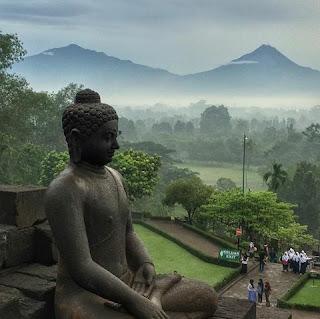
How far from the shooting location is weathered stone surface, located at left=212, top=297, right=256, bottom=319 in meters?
4.82

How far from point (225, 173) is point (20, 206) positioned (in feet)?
346

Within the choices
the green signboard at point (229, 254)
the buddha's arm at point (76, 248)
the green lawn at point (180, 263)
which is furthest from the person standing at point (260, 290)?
the buddha's arm at point (76, 248)

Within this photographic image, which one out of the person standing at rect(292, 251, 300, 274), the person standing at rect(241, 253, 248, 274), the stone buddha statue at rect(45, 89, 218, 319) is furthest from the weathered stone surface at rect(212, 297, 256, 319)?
the person standing at rect(292, 251, 300, 274)

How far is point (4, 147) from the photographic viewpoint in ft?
114

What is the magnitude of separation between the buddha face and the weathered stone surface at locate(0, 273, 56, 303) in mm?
1195

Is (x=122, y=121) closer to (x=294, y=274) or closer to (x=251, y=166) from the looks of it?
(x=251, y=166)

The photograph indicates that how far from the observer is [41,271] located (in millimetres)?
4988

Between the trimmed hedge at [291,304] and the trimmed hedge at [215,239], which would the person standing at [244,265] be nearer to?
the trimmed hedge at [291,304]

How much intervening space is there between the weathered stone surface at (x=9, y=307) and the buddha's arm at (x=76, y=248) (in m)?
0.49

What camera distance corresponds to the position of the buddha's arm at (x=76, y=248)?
3.91m

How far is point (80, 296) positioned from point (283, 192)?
4222cm

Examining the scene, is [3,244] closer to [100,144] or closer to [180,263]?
[100,144]

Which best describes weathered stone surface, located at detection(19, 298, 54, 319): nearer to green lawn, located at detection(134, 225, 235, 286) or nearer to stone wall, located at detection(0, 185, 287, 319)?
stone wall, located at detection(0, 185, 287, 319)

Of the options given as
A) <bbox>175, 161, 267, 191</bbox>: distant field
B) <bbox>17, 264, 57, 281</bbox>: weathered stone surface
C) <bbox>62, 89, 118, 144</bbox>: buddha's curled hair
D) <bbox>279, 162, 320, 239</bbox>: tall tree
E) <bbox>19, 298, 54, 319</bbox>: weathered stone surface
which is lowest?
<bbox>175, 161, 267, 191</bbox>: distant field
